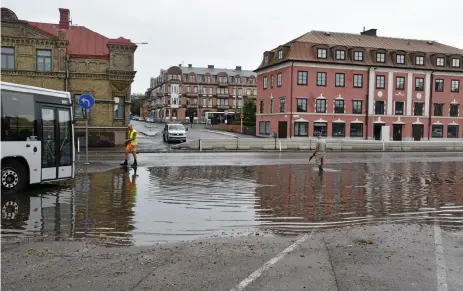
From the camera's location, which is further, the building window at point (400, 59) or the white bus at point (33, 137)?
the building window at point (400, 59)

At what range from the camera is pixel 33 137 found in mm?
11828

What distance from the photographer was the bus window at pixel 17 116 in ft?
36.8

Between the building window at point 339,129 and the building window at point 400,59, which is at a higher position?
the building window at point 400,59

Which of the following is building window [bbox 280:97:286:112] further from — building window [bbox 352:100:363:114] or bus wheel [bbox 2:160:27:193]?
bus wheel [bbox 2:160:27:193]

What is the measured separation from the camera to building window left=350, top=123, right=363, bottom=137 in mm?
53219

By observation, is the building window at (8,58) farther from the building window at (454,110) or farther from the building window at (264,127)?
the building window at (454,110)

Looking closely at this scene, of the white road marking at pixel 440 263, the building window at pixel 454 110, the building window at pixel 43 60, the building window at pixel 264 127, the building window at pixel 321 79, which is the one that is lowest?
the white road marking at pixel 440 263

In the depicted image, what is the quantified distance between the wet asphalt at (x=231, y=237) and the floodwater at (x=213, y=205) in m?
0.03

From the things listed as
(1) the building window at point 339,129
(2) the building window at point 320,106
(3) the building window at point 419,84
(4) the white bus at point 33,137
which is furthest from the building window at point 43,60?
(3) the building window at point 419,84

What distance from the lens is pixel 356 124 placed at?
175ft

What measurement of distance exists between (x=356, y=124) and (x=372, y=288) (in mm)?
50600

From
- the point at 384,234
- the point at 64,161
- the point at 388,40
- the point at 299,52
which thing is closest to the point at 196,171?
the point at 64,161

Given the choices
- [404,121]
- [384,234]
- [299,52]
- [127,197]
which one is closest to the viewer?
[384,234]

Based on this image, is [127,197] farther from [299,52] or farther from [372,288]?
[299,52]
